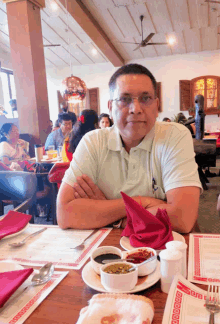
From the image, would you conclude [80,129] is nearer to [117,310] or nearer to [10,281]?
[10,281]

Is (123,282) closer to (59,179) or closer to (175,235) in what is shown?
(175,235)

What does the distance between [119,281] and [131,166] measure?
778mm

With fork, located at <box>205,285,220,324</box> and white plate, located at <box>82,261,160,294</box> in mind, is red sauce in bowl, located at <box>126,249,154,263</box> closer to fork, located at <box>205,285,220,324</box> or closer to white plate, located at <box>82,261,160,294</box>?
white plate, located at <box>82,261,160,294</box>

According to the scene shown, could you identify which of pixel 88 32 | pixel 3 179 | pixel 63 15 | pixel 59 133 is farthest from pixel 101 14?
pixel 3 179

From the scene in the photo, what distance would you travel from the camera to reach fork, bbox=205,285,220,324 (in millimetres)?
565

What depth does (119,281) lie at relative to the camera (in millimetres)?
644

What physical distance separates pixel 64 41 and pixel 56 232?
27.0 ft

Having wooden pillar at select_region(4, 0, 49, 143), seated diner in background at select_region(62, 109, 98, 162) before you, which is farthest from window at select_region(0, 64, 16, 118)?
seated diner in background at select_region(62, 109, 98, 162)

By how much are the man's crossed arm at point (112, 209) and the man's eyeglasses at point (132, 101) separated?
456 mm

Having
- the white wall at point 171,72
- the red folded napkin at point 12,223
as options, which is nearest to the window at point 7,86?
the white wall at point 171,72

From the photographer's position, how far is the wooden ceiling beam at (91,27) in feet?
19.5

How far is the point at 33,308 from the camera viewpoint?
2.05 feet

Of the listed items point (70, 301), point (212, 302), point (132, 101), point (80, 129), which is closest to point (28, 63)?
point (80, 129)

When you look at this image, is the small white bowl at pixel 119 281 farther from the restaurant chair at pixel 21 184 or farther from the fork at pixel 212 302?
the restaurant chair at pixel 21 184
